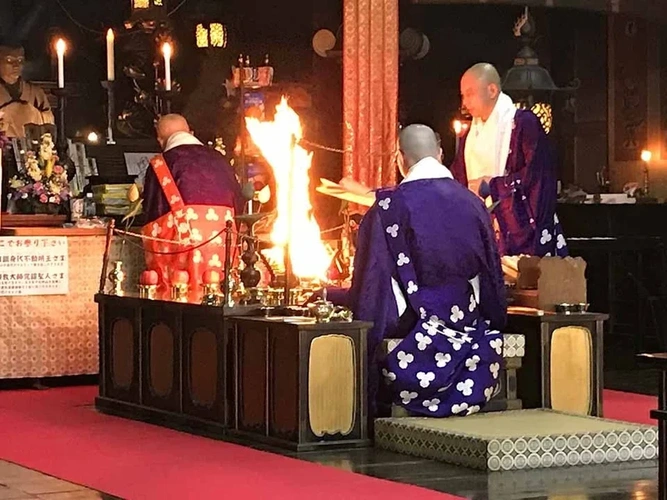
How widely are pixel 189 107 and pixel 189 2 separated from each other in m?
0.87

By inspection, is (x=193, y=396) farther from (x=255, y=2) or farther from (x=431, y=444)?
(x=255, y=2)

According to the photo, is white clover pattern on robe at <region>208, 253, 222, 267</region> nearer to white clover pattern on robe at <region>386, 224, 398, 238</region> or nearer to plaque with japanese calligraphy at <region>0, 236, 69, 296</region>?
plaque with japanese calligraphy at <region>0, 236, 69, 296</region>

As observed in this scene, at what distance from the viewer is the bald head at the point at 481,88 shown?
307 inches

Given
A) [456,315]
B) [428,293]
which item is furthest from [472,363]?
[428,293]

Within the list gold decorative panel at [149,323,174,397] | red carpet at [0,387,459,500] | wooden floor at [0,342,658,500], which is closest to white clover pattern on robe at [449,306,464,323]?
wooden floor at [0,342,658,500]

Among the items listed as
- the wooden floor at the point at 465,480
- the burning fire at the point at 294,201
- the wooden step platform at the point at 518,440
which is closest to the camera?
the wooden floor at the point at 465,480

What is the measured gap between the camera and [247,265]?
24.2ft

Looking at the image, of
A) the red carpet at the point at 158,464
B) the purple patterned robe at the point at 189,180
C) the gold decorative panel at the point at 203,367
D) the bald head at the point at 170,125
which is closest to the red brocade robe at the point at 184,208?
the purple patterned robe at the point at 189,180

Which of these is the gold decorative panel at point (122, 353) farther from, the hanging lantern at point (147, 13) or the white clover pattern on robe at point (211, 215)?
the hanging lantern at point (147, 13)

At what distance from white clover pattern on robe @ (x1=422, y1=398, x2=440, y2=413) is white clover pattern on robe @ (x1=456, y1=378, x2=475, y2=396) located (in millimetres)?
102

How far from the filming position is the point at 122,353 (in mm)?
7973

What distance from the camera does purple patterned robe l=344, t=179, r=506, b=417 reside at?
679 centimetres

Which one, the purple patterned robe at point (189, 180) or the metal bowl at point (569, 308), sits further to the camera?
the purple patterned robe at point (189, 180)

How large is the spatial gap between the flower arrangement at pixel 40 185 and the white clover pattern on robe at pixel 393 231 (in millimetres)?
3085
